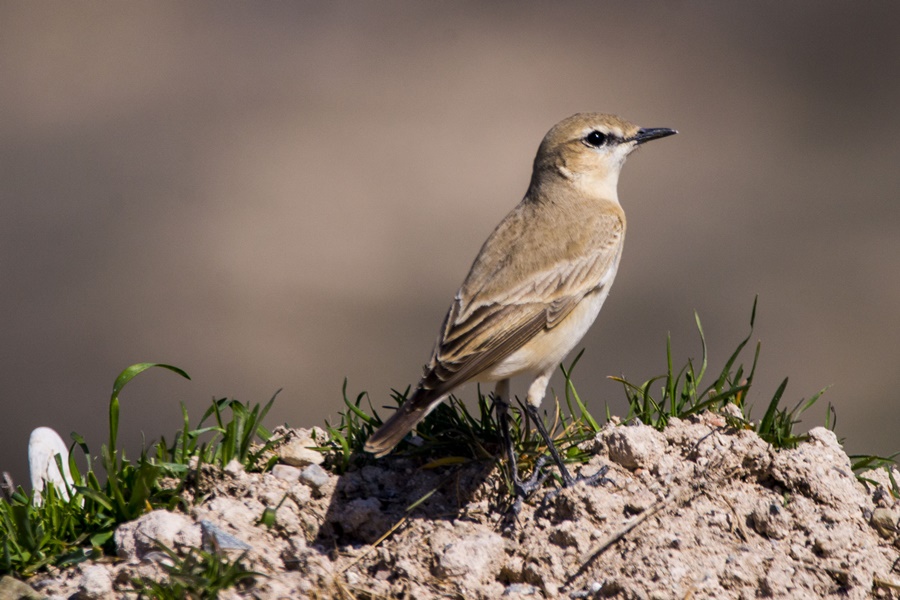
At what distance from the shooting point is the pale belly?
6.07m

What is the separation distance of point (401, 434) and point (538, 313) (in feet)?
4.58

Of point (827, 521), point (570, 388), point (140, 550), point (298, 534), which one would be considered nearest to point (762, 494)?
point (827, 521)

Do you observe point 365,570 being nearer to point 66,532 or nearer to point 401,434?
point 401,434

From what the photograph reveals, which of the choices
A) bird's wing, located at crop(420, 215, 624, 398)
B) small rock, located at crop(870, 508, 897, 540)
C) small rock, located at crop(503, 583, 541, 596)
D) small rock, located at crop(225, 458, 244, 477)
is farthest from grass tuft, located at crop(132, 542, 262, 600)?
small rock, located at crop(870, 508, 897, 540)

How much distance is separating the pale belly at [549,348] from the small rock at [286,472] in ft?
3.59

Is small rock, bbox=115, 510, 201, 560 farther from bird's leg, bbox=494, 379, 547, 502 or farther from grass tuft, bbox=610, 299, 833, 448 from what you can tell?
grass tuft, bbox=610, 299, 833, 448

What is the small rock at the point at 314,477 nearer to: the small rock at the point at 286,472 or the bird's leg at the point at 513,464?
the small rock at the point at 286,472

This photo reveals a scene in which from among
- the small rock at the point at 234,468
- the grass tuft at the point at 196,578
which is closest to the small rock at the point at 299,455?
the small rock at the point at 234,468

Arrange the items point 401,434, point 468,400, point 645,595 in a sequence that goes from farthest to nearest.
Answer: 1. point 468,400
2. point 401,434
3. point 645,595

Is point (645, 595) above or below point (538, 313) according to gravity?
below

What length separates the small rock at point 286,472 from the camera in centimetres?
568

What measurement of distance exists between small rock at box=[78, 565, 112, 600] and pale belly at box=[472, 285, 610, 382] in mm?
2171

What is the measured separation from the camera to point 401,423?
5332 millimetres

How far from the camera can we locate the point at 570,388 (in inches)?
257
